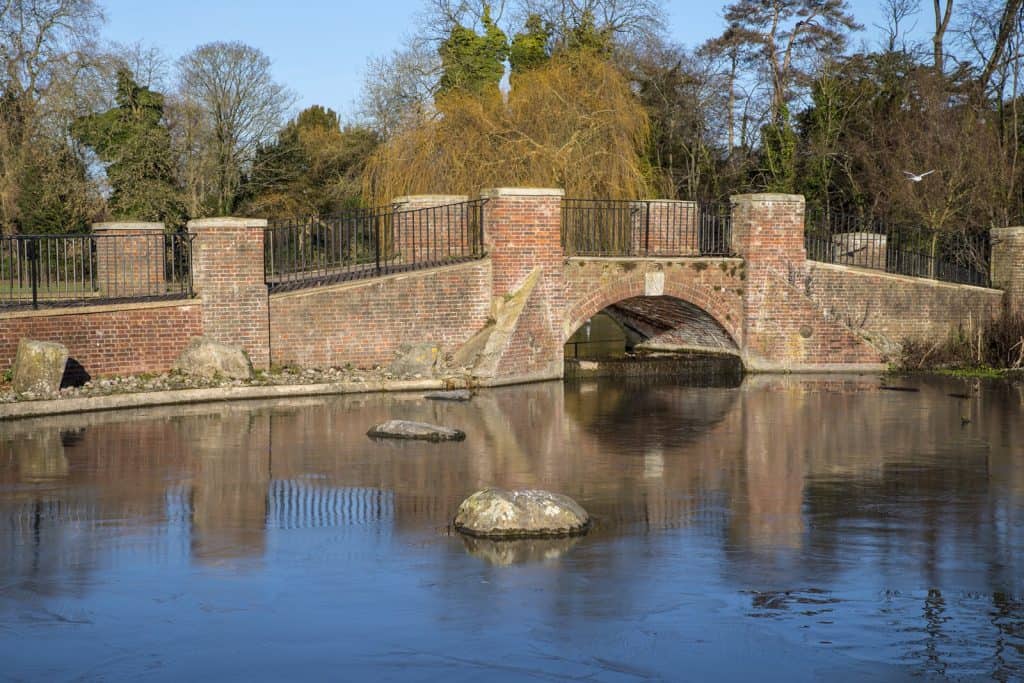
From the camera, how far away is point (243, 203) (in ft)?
136

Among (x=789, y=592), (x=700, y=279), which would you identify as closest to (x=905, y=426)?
(x=700, y=279)

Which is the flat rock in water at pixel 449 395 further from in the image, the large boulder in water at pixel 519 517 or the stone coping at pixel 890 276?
the large boulder in water at pixel 519 517

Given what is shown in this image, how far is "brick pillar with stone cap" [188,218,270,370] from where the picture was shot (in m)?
18.0

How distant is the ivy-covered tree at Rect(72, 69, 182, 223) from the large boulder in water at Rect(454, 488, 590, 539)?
2841cm

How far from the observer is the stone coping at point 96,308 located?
54.1 ft

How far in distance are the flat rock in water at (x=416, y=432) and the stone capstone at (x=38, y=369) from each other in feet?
15.3

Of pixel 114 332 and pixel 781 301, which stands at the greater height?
pixel 781 301

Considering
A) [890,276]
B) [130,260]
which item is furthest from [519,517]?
[890,276]

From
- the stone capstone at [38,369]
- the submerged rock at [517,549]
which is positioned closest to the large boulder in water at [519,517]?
the submerged rock at [517,549]

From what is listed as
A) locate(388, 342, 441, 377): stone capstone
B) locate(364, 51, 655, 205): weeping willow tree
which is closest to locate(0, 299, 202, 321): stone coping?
locate(388, 342, 441, 377): stone capstone

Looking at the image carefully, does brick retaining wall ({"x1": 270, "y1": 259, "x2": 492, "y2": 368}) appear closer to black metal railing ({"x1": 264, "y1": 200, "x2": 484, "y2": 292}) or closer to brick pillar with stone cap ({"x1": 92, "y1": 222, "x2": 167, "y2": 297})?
black metal railing ({"x1": 264, "y1": 200, "x2": 484, "y2": 292})

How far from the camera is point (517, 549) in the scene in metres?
9.14

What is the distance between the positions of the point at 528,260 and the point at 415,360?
2.58 meters

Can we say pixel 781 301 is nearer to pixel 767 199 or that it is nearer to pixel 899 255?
pixel 767 199
